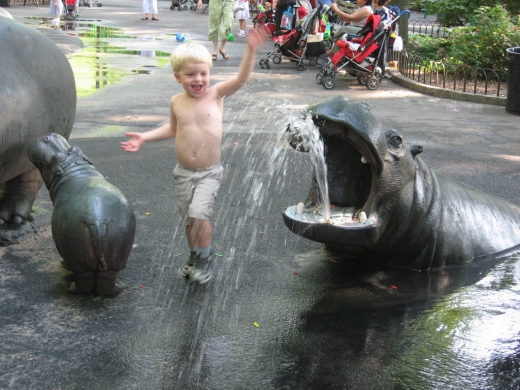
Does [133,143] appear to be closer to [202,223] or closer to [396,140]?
[202,223]

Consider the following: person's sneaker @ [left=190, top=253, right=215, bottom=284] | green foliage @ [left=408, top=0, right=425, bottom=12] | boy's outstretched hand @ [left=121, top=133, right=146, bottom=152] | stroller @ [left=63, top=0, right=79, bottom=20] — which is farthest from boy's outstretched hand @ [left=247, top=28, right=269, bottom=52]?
green foliage @ [left=408, top=0, right=425, bottom=12]

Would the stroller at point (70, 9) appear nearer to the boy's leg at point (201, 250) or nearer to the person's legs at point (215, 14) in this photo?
the person's legs at point (215, 14)

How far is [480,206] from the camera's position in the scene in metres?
4.95

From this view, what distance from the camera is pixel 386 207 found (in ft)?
13.5

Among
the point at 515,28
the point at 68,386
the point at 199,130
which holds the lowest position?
the point at 68,386

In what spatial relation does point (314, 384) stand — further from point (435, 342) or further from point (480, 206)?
point (480, 206)

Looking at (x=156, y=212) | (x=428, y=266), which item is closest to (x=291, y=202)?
(x=156, y=212)

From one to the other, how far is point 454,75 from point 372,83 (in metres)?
1.47

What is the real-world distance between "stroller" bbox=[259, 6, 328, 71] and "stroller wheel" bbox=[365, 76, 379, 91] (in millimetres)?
2163

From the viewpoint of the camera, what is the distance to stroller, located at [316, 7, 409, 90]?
461 inches

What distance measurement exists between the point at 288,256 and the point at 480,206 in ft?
4.54

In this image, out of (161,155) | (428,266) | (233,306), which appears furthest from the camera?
(161,155)

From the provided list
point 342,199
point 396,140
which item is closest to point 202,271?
point 342,199

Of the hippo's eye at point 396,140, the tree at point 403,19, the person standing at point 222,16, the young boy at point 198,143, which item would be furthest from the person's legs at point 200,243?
the tree at point 403,19
